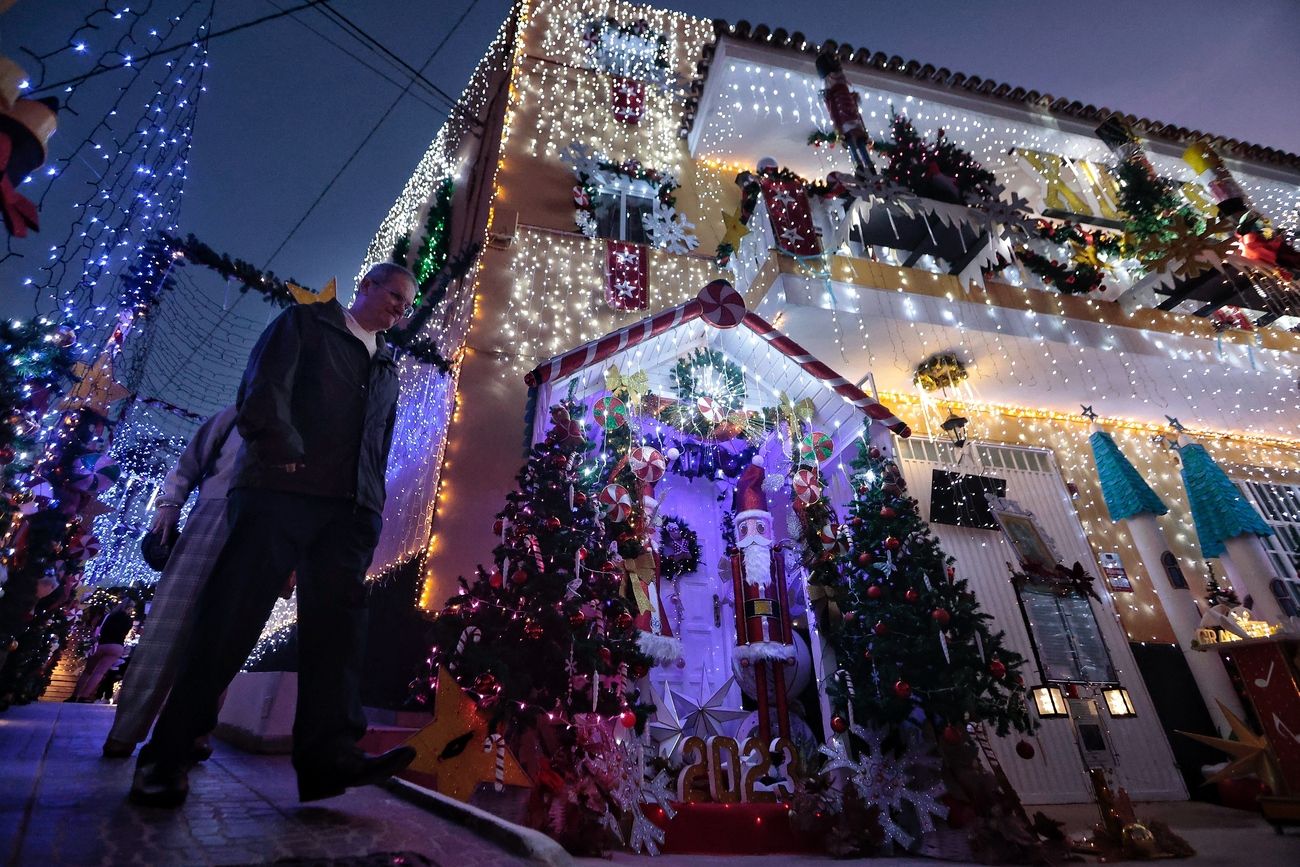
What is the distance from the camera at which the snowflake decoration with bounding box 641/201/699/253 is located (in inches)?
347

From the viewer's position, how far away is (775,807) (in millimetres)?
3512

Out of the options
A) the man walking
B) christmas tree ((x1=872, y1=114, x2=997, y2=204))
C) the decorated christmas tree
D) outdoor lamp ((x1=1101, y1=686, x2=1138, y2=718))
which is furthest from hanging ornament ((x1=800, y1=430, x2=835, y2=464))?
the man walking

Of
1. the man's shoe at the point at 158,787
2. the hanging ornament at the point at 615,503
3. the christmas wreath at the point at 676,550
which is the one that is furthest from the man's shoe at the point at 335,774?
the christmas wreath at the point at 676,550

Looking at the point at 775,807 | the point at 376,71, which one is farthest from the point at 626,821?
the point at 376,71

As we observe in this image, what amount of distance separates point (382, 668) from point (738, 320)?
4778 mm

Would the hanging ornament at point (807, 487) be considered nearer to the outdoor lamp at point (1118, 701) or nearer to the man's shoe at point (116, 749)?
the outdoor lamp at point (1118, 701)

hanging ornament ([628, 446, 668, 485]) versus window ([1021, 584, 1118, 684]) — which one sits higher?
hanging ornament ([628, 446, 668, 485])

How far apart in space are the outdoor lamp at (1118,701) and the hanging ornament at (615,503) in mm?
5797

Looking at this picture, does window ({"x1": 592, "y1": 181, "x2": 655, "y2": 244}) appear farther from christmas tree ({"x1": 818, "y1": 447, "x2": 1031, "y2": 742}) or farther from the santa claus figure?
christmas tree ({"x1": 818, "y1": 447, "x2": 1031, "y2": 742})

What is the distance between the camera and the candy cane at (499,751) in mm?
3074

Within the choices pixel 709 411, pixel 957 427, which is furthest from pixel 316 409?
pixel 957 427

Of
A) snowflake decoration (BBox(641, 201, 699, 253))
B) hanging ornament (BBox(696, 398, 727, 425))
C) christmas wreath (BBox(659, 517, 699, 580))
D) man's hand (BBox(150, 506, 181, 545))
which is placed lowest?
man's hand (BBox(150, 506, 181, 545))

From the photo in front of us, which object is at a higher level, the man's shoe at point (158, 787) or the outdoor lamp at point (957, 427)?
the outdoor lamp at point (957, 427)

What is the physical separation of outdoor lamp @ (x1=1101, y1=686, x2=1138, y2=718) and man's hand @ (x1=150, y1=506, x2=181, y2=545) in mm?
8494
